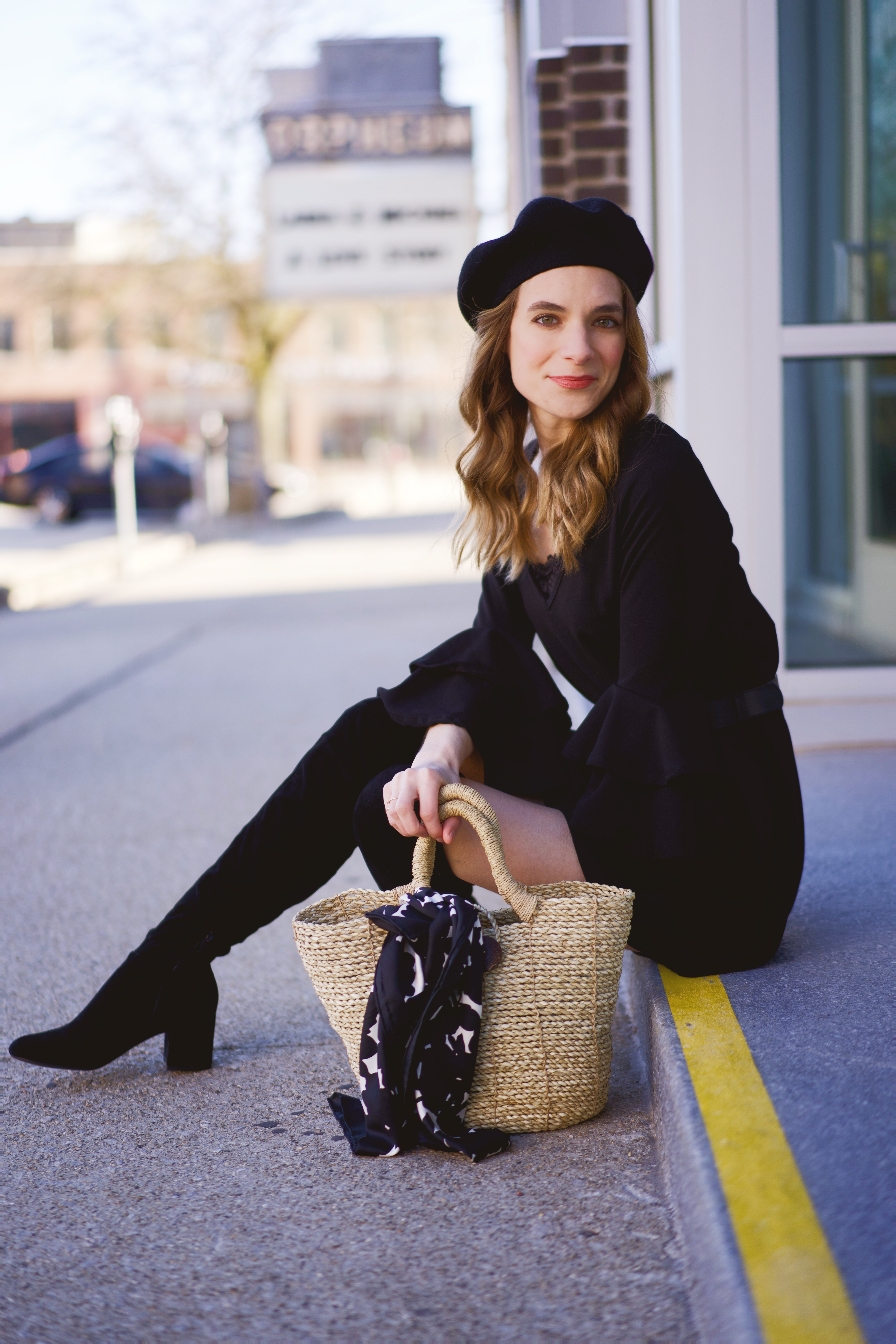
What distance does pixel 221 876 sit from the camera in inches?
92.9

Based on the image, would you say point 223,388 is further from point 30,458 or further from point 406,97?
point 406,97

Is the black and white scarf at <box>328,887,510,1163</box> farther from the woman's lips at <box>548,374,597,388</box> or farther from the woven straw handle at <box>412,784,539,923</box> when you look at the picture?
the woman's lips at <box>548,374,597,388</box>

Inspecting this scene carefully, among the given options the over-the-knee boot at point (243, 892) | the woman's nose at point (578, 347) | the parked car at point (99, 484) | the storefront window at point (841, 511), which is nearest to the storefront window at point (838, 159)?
the storefront window at point (841, 511)

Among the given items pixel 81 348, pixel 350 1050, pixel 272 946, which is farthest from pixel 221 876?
pixel 81 348

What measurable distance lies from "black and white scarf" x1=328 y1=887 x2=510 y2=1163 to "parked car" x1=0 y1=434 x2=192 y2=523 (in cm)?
2577

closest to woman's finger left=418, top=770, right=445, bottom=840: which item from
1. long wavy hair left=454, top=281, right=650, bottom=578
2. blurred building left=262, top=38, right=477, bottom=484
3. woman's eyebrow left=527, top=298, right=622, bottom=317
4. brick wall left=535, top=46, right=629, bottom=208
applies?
long wavy hair left=454, top=281, right=650, bottom=578

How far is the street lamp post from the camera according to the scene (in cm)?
1628

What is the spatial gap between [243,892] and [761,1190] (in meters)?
1.08

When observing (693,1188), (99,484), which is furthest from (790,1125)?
(99,484)

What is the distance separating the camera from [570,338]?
88.7 inches

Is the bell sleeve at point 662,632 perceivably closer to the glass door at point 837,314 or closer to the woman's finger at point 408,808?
the woman's finger at point 408,808

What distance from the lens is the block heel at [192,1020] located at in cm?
242

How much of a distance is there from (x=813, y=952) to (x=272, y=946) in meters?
1.50

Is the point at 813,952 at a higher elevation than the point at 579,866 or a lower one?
lower
